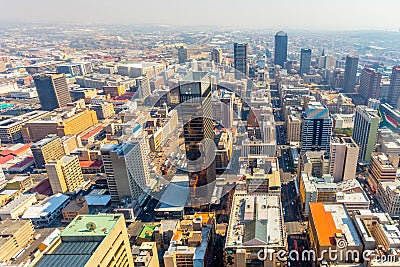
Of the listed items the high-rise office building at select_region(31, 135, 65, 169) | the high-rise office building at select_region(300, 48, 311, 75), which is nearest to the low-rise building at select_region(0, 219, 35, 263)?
the high-rise office building at select_region(31, 135, 65, 169)

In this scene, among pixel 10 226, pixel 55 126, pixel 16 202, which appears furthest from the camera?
pixel 55 126

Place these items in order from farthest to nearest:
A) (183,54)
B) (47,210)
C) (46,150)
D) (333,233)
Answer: (183,54) → (46,150) → (47,210) → (333,233)

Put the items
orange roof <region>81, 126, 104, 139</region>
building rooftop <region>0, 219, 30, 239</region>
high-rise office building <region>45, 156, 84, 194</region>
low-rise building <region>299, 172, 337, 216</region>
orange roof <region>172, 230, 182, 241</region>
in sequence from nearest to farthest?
1. orange roof <region>172, 230, 182, 241</region>
2. building rooftop <region>0, 219, 30, 239</region>
3. low-rise building <region>299, 172, 337, 216</region>
4. high-rise office building <region>45, 156, 84, 194</region>
5. orange roof <region>81, 126, 104, 139</region>

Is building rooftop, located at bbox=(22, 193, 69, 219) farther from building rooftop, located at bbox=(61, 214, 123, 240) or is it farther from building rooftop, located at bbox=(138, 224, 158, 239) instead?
building rooftop, located at bbox=(61, 214, 123, 240)

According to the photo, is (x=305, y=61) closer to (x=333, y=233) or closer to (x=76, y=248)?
(x=333, y=233)

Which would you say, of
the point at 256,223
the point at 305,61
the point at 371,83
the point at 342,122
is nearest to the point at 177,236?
the point at 256,223

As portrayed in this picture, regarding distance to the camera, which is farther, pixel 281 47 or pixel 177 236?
pixel 281 47

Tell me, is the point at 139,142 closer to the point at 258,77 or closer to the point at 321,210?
the point at 321,210
